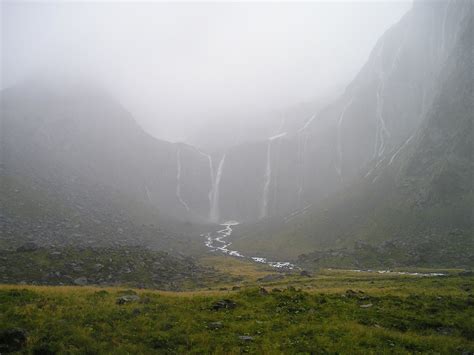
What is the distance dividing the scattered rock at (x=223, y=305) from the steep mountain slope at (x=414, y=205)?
166 feet

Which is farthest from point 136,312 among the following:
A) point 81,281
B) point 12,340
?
point 81,281

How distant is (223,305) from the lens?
73.8ft

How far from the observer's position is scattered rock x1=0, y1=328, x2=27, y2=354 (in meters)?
14.6

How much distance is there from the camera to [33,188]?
9662 centimetres

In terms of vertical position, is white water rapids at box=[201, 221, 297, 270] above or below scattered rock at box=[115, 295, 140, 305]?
below

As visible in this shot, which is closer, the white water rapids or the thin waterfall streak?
the white water rapids

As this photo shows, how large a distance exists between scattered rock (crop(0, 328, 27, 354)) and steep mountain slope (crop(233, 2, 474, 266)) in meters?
61.8

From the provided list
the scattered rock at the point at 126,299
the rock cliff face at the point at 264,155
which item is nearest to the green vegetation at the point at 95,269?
the scattered rock at the point at 126,299

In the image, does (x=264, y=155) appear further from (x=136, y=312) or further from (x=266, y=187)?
(x=136, y=312)

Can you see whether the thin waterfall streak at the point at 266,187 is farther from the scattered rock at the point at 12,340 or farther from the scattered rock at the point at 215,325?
the scattered rock at the point at 12,340

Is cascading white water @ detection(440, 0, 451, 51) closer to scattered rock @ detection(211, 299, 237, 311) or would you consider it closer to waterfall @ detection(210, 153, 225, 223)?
waterfall @ detection(210, 153, 225, 223)

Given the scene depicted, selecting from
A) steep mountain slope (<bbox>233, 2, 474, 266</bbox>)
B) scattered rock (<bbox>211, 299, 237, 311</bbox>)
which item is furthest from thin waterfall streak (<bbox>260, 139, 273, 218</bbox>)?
scattered rock (<bbox>211, 299, 237, 311</bbox>)

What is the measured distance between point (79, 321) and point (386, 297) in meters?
21.0

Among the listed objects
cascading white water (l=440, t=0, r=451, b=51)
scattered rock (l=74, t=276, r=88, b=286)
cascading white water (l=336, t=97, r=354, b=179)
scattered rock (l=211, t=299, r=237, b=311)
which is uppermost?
cascading white water (l=440, t=0, r=451, b=51)
